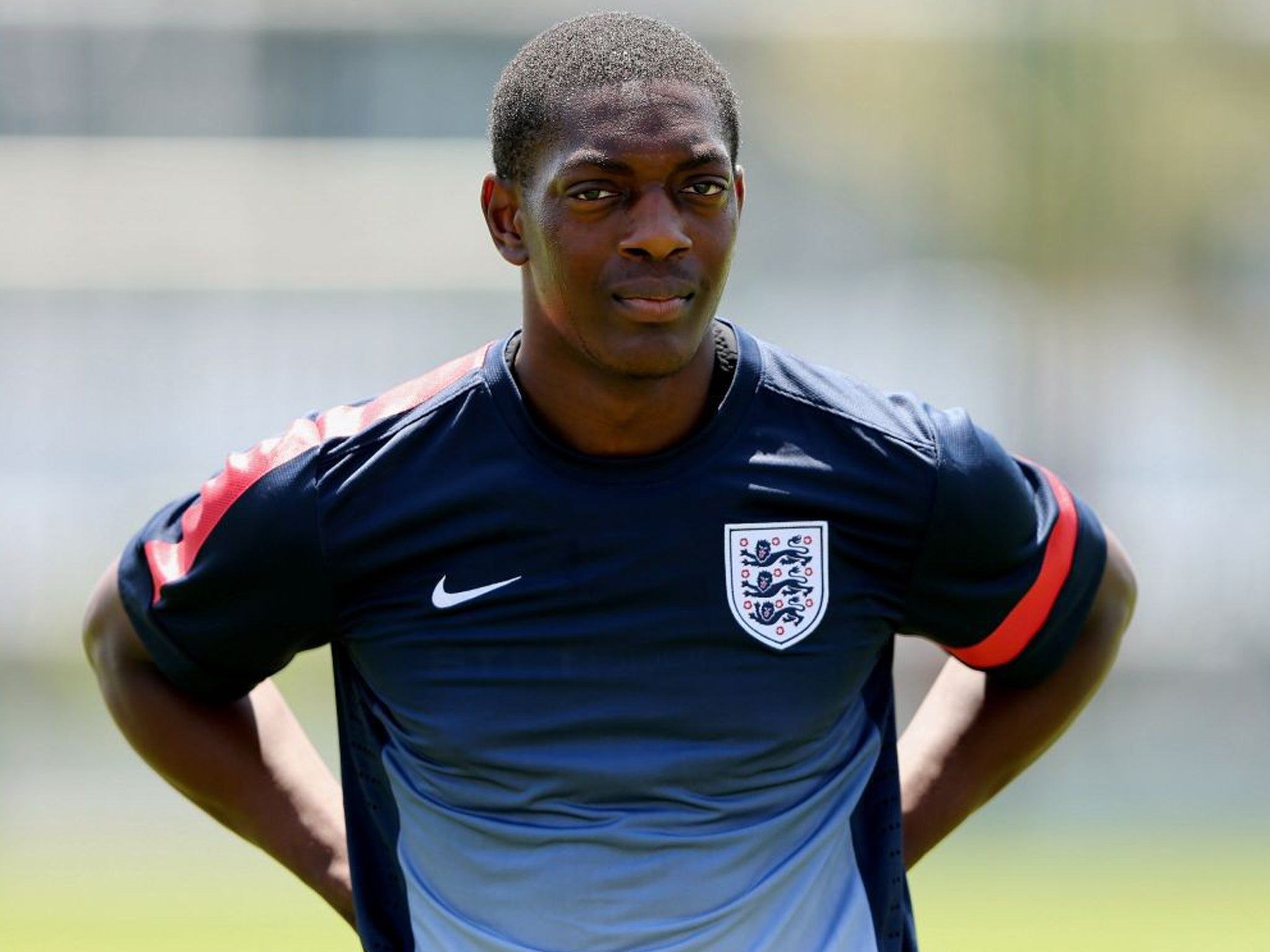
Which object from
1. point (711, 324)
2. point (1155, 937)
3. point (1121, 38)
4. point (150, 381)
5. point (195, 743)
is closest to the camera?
point (711, 324)

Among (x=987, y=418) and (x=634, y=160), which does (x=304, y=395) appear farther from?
(x=634, y=160)

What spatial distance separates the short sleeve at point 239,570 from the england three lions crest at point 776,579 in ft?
1.92

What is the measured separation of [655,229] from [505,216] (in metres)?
0.38

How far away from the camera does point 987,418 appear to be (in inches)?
534

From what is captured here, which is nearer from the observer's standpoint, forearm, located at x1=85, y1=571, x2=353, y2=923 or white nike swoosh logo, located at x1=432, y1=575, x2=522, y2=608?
white nike swoosh logo, located at x1=432, y1=575, x2=522, y2=608

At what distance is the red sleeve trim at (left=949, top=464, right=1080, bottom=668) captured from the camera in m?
3.12

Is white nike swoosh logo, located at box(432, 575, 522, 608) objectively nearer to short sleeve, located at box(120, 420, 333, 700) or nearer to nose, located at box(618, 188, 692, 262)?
short sleeve, located at box(120, 420, 333, 700)

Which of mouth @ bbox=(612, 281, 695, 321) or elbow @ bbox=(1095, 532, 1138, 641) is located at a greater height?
mouth @ bbox=(612, 281, 695, 321)

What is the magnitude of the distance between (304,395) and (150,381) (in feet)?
3.29

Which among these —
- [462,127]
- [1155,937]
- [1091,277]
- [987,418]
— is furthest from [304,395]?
[1155,937]

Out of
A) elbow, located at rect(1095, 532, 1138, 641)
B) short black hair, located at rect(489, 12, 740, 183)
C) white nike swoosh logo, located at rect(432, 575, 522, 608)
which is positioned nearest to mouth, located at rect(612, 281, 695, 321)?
short black hair, located at rect(489, 12, 740, 183)

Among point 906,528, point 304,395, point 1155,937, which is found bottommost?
point 1155,937

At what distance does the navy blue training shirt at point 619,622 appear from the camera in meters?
2.83

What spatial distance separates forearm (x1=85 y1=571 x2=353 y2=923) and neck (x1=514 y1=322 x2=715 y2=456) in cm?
79
